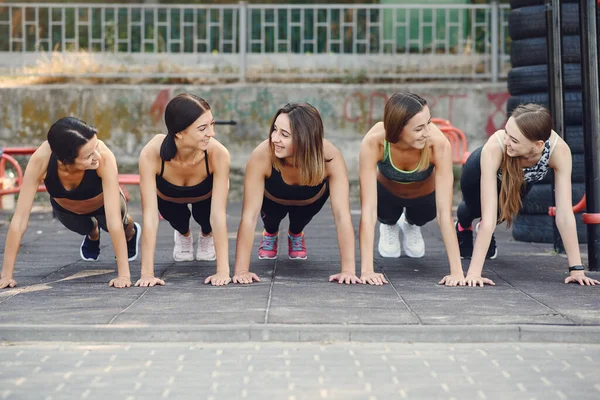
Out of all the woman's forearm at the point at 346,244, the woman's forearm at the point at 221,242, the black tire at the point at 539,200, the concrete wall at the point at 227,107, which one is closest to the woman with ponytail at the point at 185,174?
the woman's forearm at the point at 221,242

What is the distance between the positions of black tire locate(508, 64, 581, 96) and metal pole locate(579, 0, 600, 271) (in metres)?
1.65

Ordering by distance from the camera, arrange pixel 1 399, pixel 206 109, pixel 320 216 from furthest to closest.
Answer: pixel 320 216 → pixel 206 109 → pixel 1 399

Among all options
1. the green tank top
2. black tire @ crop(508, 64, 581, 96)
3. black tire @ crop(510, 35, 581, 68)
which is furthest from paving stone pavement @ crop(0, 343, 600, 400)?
black tire @ crop(510, 35, 581, 68)

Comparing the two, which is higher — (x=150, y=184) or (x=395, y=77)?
(x=395, y=77)

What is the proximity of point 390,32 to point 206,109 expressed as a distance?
27.8 ft

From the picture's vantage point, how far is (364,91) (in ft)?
43.9

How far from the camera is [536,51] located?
841cm

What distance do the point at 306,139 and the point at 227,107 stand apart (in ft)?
25.3

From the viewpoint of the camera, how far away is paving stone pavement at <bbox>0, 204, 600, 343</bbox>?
4.41 metres

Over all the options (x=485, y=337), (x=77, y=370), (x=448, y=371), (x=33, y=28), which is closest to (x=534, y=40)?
(x=485, y=337)

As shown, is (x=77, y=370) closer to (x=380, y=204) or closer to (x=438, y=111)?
(x=380, y=204)

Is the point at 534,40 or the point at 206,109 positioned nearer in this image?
the point at 206,109

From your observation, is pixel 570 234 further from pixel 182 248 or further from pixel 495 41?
pixel 495 41

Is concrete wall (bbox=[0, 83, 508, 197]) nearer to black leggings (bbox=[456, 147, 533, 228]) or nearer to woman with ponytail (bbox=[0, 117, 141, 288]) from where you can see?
black leggings (bbox=[456, 147, 533, 228])
